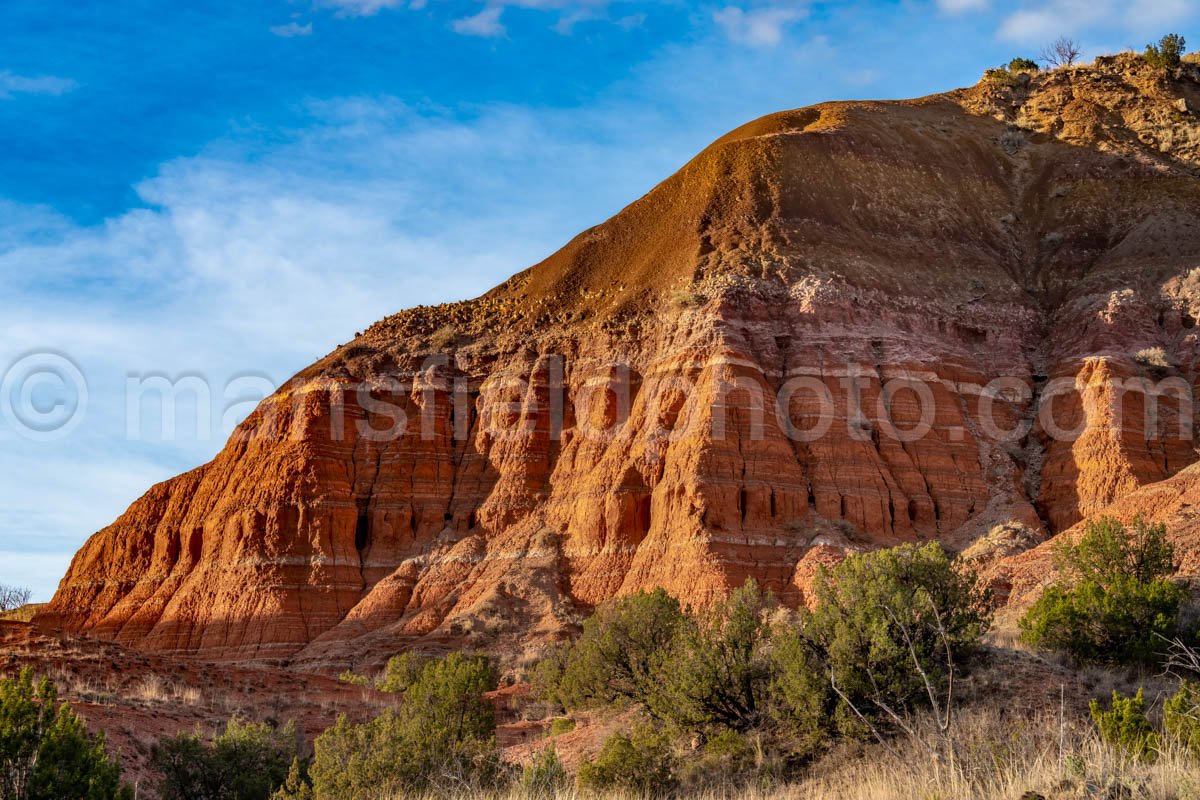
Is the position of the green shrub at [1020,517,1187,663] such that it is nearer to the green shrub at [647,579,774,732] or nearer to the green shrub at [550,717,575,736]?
the green shrub at [647,579,774,732]

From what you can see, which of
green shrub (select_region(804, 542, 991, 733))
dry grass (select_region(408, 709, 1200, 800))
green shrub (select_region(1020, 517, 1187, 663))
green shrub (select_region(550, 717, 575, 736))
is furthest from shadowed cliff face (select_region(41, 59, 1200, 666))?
dry grass (select_region(408, 709, 1200, 800))

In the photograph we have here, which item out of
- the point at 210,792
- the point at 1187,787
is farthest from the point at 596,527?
the point at 1187,787

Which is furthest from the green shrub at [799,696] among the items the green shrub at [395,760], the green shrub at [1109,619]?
the green shrub at [1109,619]

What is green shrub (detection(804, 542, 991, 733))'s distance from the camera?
21.1m

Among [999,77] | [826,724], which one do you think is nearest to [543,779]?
[826,724]

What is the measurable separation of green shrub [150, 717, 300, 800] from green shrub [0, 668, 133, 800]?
6.05 metres

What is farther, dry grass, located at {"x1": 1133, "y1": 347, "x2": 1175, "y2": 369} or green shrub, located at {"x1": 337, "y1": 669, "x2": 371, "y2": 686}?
dry grass, located at {"x1": 1133, "y1": 347, "x2": 1175, "y2": 369}

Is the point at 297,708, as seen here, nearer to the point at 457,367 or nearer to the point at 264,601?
the point at 264,601

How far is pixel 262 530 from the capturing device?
58281 mm

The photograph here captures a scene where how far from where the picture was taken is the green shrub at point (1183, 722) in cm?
1462

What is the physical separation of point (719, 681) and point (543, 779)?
281 inches

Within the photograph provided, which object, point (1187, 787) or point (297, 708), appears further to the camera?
point (297, 708)

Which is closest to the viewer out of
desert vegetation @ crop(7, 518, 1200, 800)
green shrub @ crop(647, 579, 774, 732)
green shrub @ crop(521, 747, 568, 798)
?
desert vegetation @ crop(7, 518, 1200, 800)

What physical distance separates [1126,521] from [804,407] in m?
16.0
